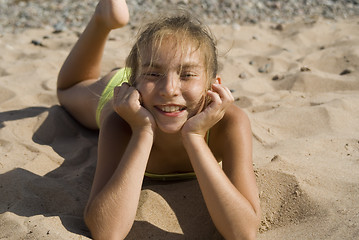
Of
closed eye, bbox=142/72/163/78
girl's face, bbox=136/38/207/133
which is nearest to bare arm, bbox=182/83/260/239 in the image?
girl's face, bbox=136/38/207/133

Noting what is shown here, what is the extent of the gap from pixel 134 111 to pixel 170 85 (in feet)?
0.77

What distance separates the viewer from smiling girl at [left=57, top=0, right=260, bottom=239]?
2246mm

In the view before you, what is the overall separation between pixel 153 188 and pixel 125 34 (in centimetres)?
395

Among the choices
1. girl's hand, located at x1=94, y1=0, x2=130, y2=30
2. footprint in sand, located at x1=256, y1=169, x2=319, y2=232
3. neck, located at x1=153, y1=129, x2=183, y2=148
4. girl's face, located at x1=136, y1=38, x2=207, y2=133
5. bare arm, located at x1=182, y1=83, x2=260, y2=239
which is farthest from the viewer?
girl's hand, located at x1=94, y1=0, x2=130, y2=30

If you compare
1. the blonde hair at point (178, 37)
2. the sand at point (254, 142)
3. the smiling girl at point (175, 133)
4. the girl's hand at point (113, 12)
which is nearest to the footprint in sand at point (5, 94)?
the sand at point (254, 142)

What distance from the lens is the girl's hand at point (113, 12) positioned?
3430mm

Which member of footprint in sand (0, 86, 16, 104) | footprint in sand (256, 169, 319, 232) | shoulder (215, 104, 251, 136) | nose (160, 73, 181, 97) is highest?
nose (160, 73, 181, 97)

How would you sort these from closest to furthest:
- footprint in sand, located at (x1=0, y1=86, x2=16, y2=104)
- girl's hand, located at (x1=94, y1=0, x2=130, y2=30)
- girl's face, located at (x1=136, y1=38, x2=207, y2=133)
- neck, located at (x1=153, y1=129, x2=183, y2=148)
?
girl's face, located at (x1=136, y1=38, x2=207, y2=133), neck, located at (x1=153, y1=129, x2=183, y2=148), girl's hand, located at (x1=94, y1=0, x2=130, y2=30), footprint in sand, located at (x1=0, y1=86, x2=16, y2=104)

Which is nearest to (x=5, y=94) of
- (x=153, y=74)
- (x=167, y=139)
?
(x=167, y=139)

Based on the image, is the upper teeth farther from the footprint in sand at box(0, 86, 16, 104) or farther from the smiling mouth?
the footprint in sand at box(0, 86, 16, 104)

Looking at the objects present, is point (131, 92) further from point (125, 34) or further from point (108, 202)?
point (125, 34)

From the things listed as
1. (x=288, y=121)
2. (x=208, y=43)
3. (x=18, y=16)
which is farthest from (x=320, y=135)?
(x=18, y=16)

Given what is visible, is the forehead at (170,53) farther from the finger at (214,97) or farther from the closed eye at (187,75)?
the finger at (214,97)

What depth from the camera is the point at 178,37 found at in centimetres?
239
